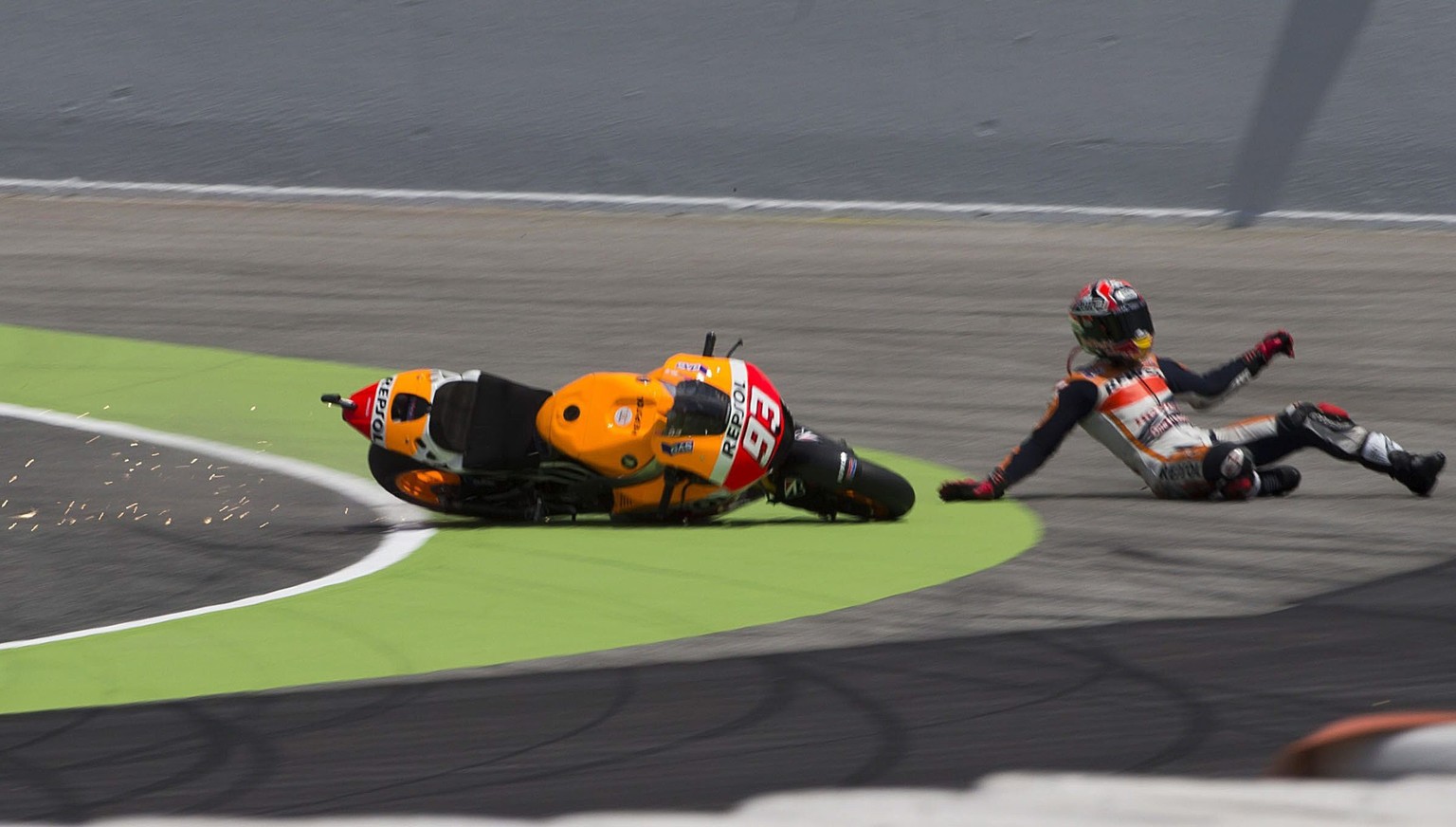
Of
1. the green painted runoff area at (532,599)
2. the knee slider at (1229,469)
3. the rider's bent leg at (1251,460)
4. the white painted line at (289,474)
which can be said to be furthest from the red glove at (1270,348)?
the white painted line at (289,474)

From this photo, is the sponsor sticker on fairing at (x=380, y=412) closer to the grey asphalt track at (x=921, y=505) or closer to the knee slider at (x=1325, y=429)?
the grey asphalt track at (x=921, y=505)

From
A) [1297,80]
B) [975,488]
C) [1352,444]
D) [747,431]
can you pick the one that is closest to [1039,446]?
[975,488]

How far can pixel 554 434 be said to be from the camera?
804 cm

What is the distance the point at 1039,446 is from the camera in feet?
28.5

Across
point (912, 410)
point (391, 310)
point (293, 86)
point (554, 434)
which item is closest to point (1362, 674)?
point (554, 434)

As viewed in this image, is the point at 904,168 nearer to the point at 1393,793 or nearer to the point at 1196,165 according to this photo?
the point at 1196,165

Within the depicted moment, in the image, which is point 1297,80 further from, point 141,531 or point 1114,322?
point 141,531

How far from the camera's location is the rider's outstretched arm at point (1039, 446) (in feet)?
28.5

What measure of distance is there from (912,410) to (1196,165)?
6671 millimetres

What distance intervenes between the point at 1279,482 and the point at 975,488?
4.42 ft

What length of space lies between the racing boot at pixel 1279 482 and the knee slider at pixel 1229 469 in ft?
0.50

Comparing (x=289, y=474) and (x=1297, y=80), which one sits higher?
(x=1297, y=80)

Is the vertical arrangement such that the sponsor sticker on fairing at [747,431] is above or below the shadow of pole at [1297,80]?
below

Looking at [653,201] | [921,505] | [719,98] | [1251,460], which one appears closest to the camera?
[1251,460]
